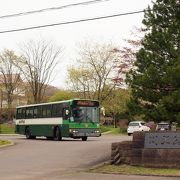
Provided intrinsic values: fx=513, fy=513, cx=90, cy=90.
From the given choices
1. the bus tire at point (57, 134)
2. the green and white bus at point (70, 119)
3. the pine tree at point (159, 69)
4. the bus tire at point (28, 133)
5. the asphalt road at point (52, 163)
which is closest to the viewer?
the asphalt road at point (52, 163)

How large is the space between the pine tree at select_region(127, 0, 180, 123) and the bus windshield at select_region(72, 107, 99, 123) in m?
16.6

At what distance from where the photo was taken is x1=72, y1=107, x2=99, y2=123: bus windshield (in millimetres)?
37250

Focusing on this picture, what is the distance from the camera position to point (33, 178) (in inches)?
658

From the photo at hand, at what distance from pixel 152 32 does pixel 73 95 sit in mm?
58417

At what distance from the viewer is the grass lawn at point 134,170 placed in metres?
17.1

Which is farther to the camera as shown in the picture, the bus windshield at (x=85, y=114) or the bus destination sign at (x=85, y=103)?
the bus windshield at (x=85, y=114)

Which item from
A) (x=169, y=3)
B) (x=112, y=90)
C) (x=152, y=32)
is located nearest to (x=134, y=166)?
(x=152, y=32)

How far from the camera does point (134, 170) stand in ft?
59.2

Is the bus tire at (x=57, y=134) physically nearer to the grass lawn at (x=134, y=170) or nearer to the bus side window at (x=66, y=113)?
the bus side window at (x=66, y=113)

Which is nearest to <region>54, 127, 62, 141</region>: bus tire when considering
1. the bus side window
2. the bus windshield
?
the bus side window

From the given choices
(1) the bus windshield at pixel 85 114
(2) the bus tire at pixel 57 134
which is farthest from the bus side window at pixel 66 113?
(2) the bus tire at pixel 57 134

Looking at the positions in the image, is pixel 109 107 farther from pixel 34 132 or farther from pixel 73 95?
pixel 34 132

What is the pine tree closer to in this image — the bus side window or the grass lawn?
the grass lawn

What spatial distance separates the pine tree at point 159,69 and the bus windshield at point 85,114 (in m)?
16.6
